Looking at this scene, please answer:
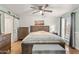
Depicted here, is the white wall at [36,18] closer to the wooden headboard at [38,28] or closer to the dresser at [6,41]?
the wooden headboard at [38,28]

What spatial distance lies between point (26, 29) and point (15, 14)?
0.32m

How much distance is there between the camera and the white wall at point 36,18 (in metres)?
2.01

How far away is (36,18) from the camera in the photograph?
2.04 metres

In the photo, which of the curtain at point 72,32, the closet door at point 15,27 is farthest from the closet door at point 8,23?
the curtain at point 72,32

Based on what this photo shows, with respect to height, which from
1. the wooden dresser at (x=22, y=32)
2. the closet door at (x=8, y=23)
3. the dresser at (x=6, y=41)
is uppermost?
the closet door at (x=8, y=23)

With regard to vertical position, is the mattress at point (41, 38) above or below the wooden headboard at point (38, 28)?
below

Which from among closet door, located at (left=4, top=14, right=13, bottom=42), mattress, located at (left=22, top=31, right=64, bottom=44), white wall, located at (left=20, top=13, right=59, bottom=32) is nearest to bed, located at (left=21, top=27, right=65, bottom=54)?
mattress, located at (left=22, top=31, right=64, bottom=44)

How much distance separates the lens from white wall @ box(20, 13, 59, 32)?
6.59 ft

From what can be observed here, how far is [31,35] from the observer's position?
206 centimetres

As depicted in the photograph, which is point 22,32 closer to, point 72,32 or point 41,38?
point 41,38

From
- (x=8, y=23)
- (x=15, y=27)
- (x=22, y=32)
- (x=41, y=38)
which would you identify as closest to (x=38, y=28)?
(x=41, y=38)

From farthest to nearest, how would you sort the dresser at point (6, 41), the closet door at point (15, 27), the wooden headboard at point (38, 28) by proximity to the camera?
the wooden headboard at point (38, 28)
the closet door at point (15, 27)
the dresser at point (6, 41)
